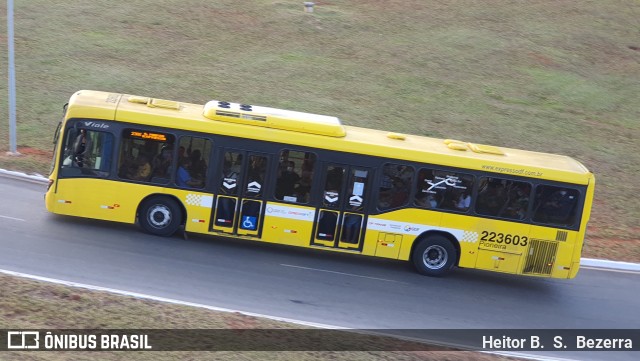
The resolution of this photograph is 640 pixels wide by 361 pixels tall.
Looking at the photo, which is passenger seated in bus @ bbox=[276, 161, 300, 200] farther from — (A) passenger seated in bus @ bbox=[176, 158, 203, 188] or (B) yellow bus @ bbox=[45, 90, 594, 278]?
(A) passenger seated in bus @ bbox=[176, 158, 203, 188]

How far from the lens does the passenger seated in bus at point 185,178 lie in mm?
16391

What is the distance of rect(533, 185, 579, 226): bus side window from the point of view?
16.6m

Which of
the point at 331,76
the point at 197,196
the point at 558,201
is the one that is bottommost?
the point at 197,196

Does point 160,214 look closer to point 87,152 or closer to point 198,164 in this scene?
point 198,164

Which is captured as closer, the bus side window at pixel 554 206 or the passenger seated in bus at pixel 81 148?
the passenger seated in bus at pixel 81 148

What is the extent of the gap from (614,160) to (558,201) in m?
10.8

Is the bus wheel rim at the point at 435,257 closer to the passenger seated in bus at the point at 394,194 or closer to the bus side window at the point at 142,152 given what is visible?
the passenger seated in bus at the point at 394,194

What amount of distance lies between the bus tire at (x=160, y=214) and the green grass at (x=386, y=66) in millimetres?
5308

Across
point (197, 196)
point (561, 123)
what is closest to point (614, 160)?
point (561, 123)

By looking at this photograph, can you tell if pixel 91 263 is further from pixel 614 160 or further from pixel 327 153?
pixel 614 160

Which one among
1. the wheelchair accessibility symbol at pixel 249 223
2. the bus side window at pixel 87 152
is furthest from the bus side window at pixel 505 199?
the bus side window at pixel 87 152

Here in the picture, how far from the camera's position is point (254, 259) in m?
16.2

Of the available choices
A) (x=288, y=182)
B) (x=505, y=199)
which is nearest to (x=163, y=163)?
(x=288, y=182)

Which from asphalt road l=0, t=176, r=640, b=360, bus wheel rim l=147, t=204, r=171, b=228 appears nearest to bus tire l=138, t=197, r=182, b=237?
bus wheel rim l=147, t=204, r=171, b=228
